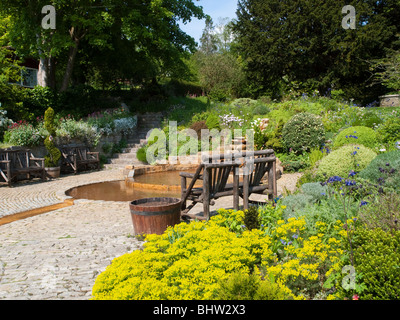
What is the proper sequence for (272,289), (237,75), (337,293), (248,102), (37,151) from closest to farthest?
(272,289) → (337,293) → (37,151) → (248,102) → (237,75)

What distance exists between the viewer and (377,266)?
96.2 inches

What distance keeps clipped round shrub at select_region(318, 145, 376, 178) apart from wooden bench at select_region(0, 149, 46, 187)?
329 inches

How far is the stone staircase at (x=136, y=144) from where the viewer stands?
14070mm

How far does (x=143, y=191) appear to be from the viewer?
9125mm

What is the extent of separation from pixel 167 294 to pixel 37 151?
11.2 metres

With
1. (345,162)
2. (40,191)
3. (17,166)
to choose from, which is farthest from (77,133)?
(345,162)

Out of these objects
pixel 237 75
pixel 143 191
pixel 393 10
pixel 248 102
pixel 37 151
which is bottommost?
pixel 143 191

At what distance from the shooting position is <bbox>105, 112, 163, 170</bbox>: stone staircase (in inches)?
554

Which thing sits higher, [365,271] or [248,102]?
[248,102]

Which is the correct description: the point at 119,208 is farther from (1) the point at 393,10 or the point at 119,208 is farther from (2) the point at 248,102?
(1) the point at 393,10

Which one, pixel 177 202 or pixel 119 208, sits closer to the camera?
pixel 177 202

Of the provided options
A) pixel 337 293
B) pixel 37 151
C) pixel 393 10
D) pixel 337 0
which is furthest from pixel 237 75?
pixel 337 293

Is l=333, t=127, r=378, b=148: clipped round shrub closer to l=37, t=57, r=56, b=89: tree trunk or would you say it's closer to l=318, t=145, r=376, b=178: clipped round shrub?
l=318, t=145, r=376, b=178: clipped round shrub

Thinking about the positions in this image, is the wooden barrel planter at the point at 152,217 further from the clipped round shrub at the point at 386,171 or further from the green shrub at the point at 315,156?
the green shrub at the point at 315,156
